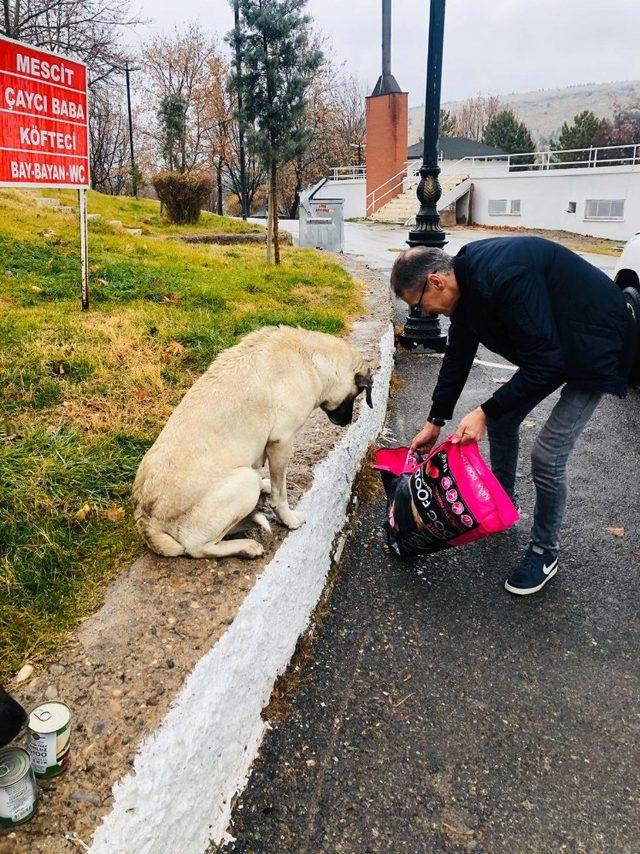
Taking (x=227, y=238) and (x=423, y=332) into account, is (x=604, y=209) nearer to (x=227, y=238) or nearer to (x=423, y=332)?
(x=227, y=238)

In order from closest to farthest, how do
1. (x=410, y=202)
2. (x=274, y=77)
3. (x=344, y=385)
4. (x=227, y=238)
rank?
(x=344, y=385) < (x=274, y=77) < (x=227, y=238) < (x=410, y=202)

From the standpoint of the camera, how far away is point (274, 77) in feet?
42.9

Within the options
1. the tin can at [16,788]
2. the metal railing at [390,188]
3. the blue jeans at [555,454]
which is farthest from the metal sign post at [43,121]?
the metal railing at [390,188]

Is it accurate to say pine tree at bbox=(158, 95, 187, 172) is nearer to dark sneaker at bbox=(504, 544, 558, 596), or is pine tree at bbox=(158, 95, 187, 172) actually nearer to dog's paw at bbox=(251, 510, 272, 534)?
dog's paw at bbox=(251, 510, 272, 534)

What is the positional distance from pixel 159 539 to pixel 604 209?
34269mm

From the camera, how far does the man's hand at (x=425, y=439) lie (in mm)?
4117

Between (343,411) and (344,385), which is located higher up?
(344,385)

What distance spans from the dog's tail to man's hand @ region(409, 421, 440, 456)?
1748 millimetres

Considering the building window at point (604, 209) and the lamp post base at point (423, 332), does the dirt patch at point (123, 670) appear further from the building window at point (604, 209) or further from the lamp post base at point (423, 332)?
the building window at point (604, 209)

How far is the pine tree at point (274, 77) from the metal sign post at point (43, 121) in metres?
5.66

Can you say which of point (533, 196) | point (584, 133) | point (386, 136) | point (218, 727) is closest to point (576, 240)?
point (533, 196)

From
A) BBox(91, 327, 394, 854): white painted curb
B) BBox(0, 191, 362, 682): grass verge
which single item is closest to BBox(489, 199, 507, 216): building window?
BBox(0, 191, 362, 682): grass verge

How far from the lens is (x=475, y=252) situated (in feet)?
10.7

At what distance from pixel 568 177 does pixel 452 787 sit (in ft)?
120
